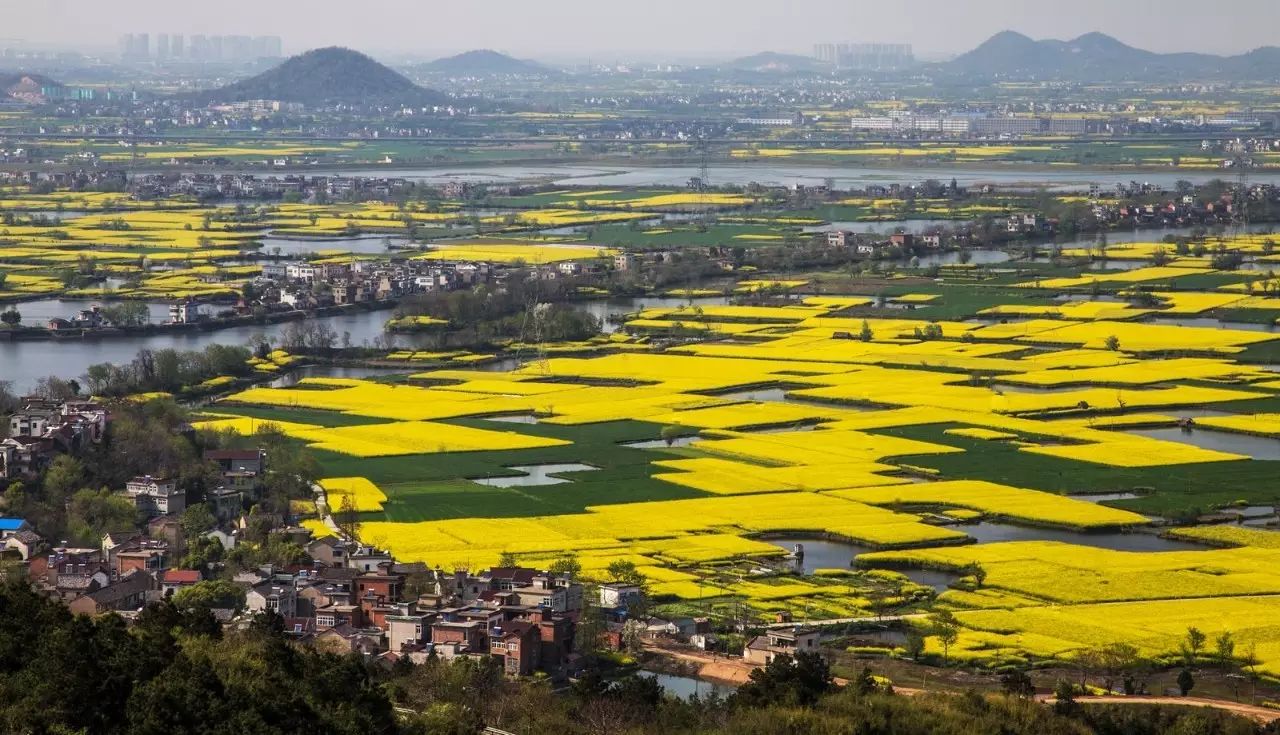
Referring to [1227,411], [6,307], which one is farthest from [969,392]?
[6,307]

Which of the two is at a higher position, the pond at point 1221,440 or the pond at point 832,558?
the pond at point 832,558

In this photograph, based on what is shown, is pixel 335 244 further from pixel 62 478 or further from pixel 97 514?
pixel 97 514

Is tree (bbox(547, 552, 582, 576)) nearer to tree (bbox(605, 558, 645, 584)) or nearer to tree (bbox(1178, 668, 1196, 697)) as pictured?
tree (bbox(605, 558, 645, 584))

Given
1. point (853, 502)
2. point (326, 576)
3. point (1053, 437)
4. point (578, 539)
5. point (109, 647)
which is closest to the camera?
point (109, 647)

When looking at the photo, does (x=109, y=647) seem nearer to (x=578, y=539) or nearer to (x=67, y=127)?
(x=578, y=539)

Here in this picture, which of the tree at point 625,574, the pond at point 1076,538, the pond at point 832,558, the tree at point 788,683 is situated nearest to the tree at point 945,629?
the pond at point 832,558

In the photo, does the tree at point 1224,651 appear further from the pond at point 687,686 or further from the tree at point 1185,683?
the pond at point 687,686

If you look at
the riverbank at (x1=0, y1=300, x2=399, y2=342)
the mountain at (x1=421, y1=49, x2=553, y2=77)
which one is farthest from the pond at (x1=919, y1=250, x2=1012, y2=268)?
the mountain at (x1=421, y1=49, x2=553, y2=77)
